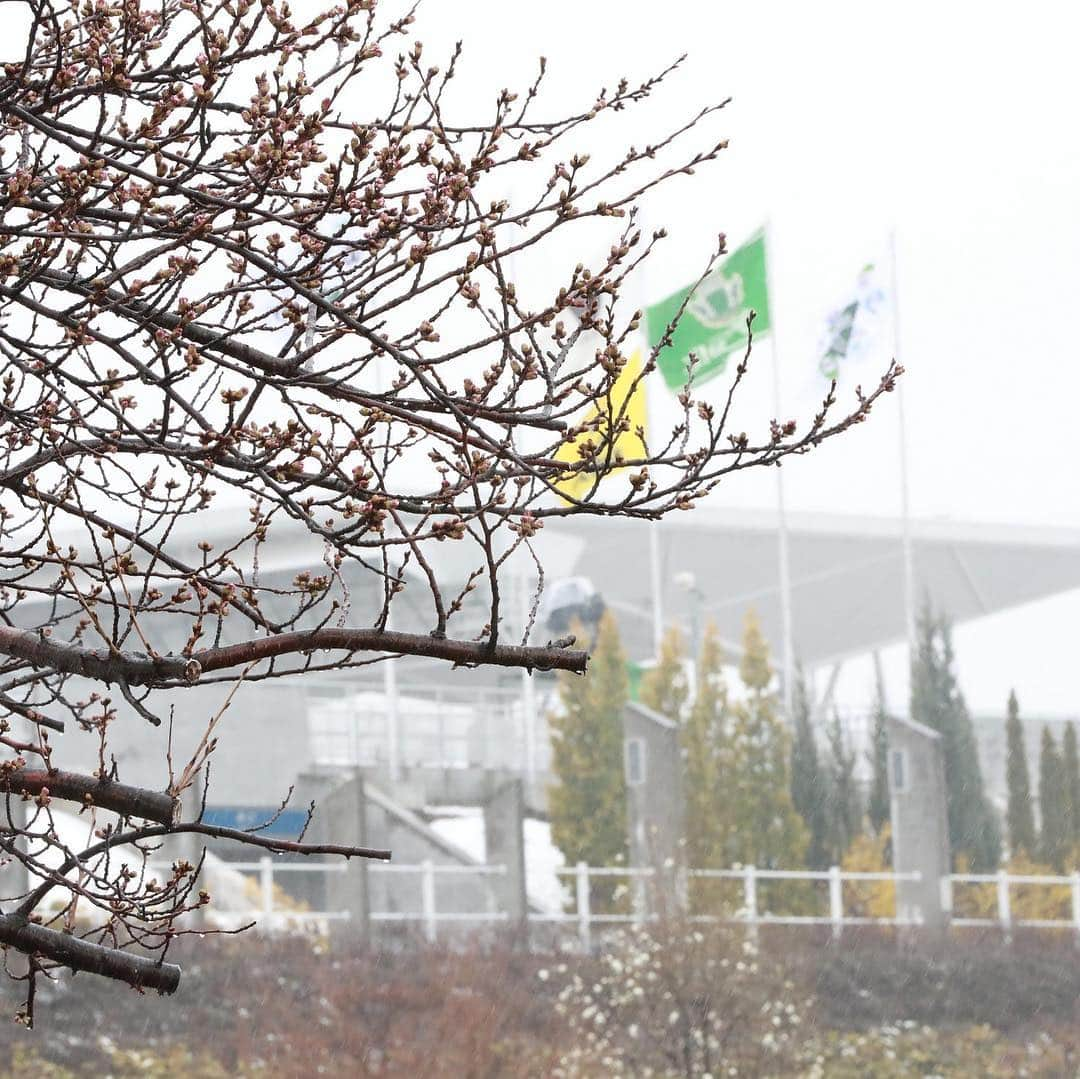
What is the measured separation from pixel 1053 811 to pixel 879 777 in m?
1.87

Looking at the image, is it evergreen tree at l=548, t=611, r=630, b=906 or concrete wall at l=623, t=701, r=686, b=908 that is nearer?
concrete wall at l=623, t=701, r=686, b=908

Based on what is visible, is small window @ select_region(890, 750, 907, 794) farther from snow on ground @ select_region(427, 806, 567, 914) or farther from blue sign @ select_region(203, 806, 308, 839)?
blue sign @ select_region(203, 806, 308, 839)

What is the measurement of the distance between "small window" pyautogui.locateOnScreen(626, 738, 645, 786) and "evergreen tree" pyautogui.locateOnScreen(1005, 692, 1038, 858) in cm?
423

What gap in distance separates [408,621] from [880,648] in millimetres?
9948

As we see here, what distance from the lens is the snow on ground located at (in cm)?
2131

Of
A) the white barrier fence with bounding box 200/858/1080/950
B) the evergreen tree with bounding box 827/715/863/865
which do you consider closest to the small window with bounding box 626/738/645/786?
the white barrier fence with bounding box 200/858/1080/950

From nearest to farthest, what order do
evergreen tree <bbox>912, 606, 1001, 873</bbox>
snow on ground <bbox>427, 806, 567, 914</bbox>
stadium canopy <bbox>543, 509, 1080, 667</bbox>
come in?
evergreen tree <bbox>912, 606, 1001, 873</bbox> → snow on ground <bbox>427, 806, 567, 914</bbox> → stadium canopy <bbox>543, 509, 1080, 667</bbox>

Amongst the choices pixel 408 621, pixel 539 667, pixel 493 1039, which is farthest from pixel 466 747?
pixel 539 667

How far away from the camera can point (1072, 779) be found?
61.0 ft

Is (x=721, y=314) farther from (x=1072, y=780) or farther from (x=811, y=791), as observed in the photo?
(x=1072, y=780)

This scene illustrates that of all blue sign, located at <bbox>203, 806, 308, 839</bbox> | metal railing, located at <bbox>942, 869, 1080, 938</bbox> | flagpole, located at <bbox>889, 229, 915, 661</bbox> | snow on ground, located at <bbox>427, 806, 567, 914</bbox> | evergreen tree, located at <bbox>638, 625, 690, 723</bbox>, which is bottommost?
metal railing, located at <bbox>942, 869, 1080, 938</bbox>

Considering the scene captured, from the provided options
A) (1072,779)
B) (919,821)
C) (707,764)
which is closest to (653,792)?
(707,764)

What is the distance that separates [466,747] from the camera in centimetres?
2150

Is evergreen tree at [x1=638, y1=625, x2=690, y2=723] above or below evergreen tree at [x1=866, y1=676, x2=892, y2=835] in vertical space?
above
